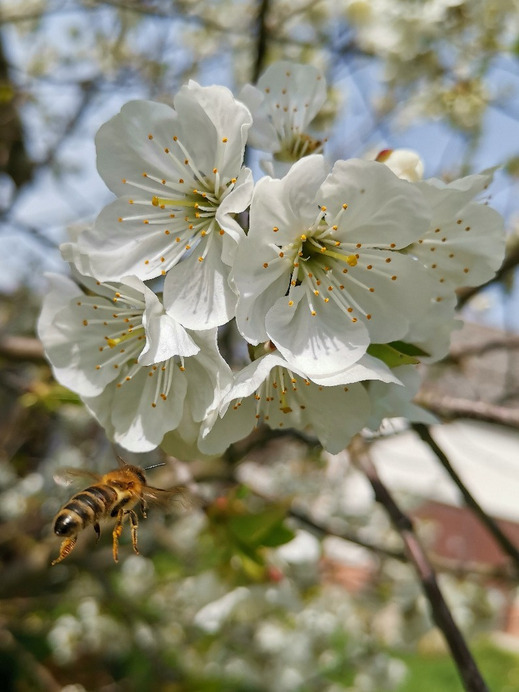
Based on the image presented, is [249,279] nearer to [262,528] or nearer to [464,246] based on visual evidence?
[464,246]

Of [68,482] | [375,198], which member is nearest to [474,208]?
[375,198]

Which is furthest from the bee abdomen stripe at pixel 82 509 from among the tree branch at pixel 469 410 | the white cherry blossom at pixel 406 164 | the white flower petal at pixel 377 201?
the tree branch at pixel 469 410

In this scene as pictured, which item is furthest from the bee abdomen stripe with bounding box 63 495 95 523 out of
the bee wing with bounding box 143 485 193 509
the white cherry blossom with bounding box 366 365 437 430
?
the white cherry blossom with bounding box 366 365 437 430

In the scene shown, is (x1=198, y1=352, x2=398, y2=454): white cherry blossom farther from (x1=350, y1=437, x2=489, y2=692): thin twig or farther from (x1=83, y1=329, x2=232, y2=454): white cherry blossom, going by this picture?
(x1=350, y1=437, x2=489, y2=692): thin twig

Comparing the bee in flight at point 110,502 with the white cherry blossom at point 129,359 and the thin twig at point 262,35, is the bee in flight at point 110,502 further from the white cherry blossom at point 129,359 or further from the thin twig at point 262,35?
the thin twig at point 262,35

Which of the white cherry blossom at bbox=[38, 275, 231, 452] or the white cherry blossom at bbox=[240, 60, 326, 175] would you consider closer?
the white cherry blossom at bbox=[38, 275, 231, 452]

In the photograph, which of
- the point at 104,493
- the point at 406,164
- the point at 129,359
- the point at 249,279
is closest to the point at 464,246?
the point at 406,164
